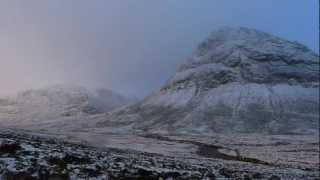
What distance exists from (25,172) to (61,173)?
148cm

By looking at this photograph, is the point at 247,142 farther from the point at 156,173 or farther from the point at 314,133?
the point at 156,173

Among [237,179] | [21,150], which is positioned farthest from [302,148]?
[21,150]

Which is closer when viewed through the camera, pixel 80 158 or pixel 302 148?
pixel 80 158

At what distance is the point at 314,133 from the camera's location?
190 meters

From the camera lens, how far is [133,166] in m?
26.0

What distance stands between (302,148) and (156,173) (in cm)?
12094

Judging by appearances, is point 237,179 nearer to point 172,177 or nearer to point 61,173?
point 172,177

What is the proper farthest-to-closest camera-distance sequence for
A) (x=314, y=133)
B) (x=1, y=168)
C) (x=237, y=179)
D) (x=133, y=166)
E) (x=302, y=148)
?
(x=314, y=133) → (x=302, y=148) → (x=237, y=179) → (x=133, y=166) → (x=1, y=168)

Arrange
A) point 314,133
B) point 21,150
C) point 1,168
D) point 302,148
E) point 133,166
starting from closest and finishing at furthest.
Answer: point 1,168 < point 21,150 < point 133,166 < point 302,148 < point 314,133

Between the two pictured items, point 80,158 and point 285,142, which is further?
point 285,142

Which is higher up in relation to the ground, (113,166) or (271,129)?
(271,129)

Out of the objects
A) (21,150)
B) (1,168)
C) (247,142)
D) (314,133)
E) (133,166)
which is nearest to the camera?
(1,168)

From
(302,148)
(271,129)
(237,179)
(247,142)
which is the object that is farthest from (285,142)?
(237,179)

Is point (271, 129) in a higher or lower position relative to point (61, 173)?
higher
